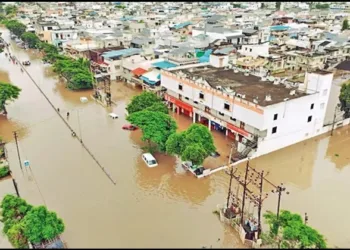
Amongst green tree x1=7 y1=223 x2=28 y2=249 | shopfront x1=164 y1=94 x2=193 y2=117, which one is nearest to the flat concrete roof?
shopfront x1=164 y1=94 x2=193 y2=117

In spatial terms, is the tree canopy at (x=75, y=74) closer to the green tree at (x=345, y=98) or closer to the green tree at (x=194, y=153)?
the green tree at (x=194, y=153)

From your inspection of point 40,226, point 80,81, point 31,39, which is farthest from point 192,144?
point 31,39

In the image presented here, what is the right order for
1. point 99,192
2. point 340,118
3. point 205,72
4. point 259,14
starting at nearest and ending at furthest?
point 99,192
point 340,118
point 205,72
point 259,14

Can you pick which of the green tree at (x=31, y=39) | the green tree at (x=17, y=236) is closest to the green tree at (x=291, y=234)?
the green tree at (x=17, y=236)

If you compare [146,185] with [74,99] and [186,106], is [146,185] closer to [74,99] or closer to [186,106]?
[186,106]

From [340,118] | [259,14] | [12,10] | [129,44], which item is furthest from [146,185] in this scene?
[12,10]

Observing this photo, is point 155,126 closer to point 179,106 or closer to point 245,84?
point 179,106
